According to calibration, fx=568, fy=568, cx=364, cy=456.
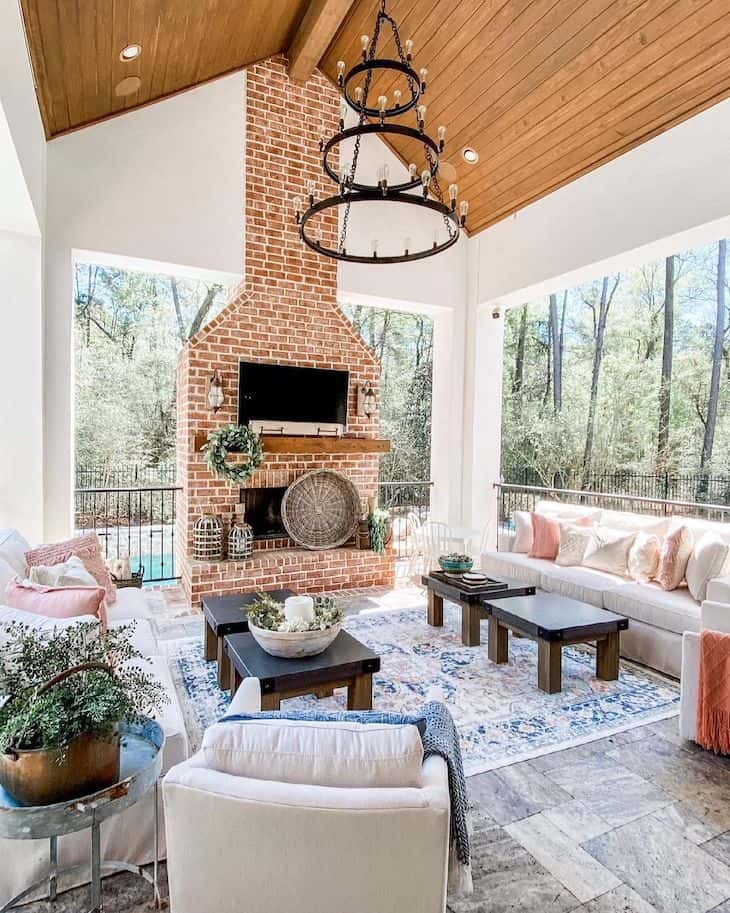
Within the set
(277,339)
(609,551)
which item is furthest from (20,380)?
(609,551)

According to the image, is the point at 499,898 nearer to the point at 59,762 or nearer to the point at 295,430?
the point at 59,762

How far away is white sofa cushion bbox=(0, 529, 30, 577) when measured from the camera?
3.08 meters

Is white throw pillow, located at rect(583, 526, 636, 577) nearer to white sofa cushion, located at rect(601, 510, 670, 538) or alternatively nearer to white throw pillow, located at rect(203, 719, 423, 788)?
white sofa cushion, located at rect(601, 510, 670, 538)

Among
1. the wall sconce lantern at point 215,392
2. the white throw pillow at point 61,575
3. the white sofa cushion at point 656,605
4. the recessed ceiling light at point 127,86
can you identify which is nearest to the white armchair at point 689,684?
the white sofa cushion at point 656,605

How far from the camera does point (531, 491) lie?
6547mm

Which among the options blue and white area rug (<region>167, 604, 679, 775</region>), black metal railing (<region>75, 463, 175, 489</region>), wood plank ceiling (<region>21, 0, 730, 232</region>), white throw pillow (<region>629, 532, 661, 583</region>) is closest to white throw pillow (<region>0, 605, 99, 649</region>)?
blue and white area rug (<region>167, 604, 679, 775</region>)

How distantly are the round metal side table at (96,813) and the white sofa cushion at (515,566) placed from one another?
339 cm

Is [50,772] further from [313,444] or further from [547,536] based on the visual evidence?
[547,536]

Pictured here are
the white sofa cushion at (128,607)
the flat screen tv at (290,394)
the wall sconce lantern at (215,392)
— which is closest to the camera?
the white sofa cushion at (128,607)

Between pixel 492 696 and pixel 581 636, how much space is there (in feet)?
2.06

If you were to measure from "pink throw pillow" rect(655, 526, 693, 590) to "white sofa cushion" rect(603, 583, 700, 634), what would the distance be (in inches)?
2.6

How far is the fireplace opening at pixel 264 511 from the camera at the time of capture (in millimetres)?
5645

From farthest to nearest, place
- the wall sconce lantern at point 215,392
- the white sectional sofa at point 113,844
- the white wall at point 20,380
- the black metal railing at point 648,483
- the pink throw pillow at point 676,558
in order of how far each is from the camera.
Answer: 1. the black metal railing at point 648,483
2. the wall sconce lantern at point 215,392
3. the white wall at point 20,380
4. the pink throw pillow at point 676,558
5. the white sectional sofa at point 113,844

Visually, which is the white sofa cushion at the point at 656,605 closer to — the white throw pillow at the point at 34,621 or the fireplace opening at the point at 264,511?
the fireplace opening at the point at 264,511
